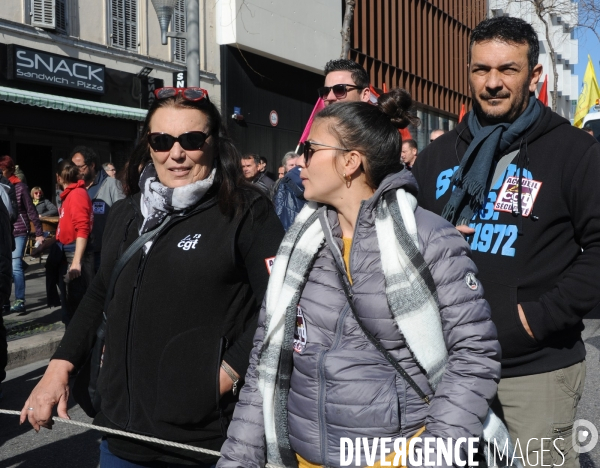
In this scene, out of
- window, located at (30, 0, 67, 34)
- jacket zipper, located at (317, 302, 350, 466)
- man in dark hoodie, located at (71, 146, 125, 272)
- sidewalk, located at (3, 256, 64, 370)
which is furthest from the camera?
window, located at (30, 0, 67, 34)

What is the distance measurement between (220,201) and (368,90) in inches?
72.5

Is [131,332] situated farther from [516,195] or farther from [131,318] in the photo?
[516,195]

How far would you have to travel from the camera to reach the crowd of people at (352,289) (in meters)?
2.14

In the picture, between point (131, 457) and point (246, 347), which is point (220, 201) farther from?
point (131, 457)

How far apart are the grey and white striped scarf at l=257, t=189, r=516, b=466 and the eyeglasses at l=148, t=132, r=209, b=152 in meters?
0.55

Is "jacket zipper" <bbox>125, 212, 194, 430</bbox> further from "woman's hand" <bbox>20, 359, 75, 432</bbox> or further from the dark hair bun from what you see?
the dark hair bun

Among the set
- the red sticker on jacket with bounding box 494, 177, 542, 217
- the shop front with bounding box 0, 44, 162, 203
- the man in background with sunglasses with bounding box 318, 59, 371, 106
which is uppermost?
the shop front with bounding box 0, 44, 162, 203

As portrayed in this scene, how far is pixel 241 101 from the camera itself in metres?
19.0

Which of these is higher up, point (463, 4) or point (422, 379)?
point (463, 4)

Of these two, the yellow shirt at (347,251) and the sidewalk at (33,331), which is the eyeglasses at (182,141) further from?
the sidewalk at (33,331)

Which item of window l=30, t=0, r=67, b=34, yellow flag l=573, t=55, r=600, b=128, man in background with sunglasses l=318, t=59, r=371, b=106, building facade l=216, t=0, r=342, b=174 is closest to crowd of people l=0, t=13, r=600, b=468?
man in background with sunglasses l=318, t=59, r=371, b=106

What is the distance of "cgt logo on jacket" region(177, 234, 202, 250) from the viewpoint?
2617 millimetres

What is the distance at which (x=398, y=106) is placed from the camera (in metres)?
3.12

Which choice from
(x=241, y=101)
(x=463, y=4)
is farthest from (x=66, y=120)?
(x=463, y=4)
